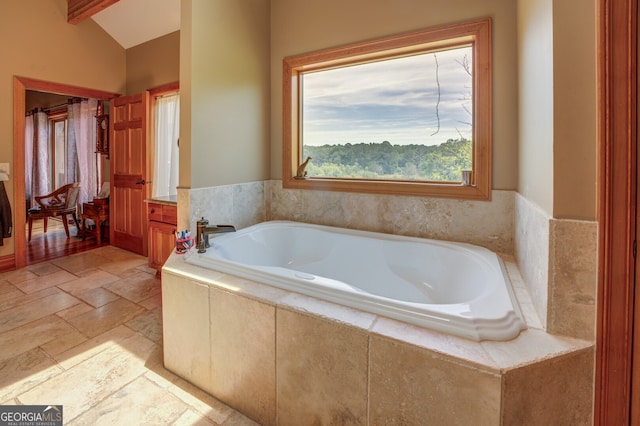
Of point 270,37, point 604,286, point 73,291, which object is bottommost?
point 73,291

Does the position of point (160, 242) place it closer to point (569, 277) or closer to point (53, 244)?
point (53, 244)

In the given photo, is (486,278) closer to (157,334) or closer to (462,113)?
(462,113)

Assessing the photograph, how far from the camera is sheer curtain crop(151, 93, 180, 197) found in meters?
3.70

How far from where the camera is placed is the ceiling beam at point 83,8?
10.7 feet

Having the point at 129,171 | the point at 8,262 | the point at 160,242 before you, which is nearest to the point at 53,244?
the point at 8,262

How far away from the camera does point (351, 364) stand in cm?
110

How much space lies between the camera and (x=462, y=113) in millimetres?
2162

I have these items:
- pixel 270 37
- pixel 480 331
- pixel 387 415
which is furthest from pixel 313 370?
pixel 270 37

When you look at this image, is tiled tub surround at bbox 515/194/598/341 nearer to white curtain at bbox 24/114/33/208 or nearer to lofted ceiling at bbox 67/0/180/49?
lofted ceiling at bbox 67/0/180/49

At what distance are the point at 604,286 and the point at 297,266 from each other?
1.86 meters

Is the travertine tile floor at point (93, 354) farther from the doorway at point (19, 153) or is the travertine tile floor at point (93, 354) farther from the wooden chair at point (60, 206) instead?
the wooden chair at point (60, 206)

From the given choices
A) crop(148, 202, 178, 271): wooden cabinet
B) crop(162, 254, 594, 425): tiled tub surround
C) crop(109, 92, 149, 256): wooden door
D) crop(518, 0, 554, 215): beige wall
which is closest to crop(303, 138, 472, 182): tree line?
crop(518, 0, 554, 215): beige wall

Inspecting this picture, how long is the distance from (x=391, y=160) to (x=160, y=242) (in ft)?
7.51

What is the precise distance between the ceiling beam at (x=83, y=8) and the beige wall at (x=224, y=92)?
5.87 ft
